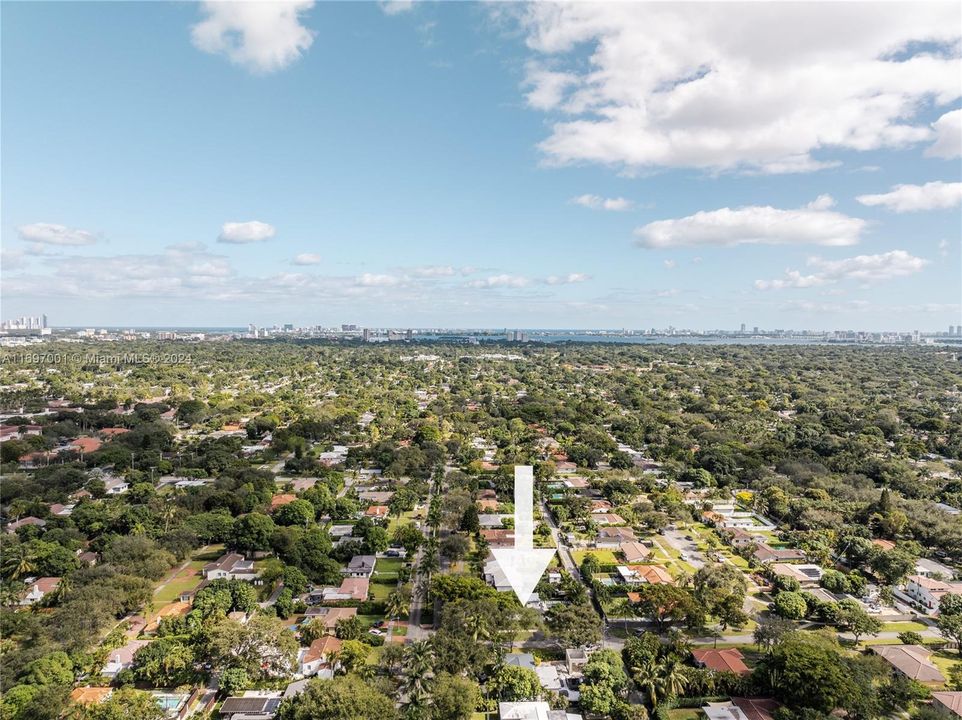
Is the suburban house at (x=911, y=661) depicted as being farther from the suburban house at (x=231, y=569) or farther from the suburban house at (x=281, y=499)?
the suburban house at (x=281, y=499)

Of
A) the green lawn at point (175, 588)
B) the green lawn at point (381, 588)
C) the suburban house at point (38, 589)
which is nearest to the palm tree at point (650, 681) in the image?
the green lawn at point (381, 588)

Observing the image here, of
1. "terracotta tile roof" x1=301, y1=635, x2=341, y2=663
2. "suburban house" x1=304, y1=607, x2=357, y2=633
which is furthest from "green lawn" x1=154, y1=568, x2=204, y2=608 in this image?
"terracotta tile roof" x1=301, y1=635, x2=341, y2=663

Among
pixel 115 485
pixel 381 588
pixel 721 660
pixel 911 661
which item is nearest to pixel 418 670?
pixel 381 588

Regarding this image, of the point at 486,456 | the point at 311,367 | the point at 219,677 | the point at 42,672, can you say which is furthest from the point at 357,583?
the point at 311,367

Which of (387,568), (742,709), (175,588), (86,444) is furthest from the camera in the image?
(86,444)

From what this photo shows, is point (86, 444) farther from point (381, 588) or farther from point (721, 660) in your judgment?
point (721, 660)
